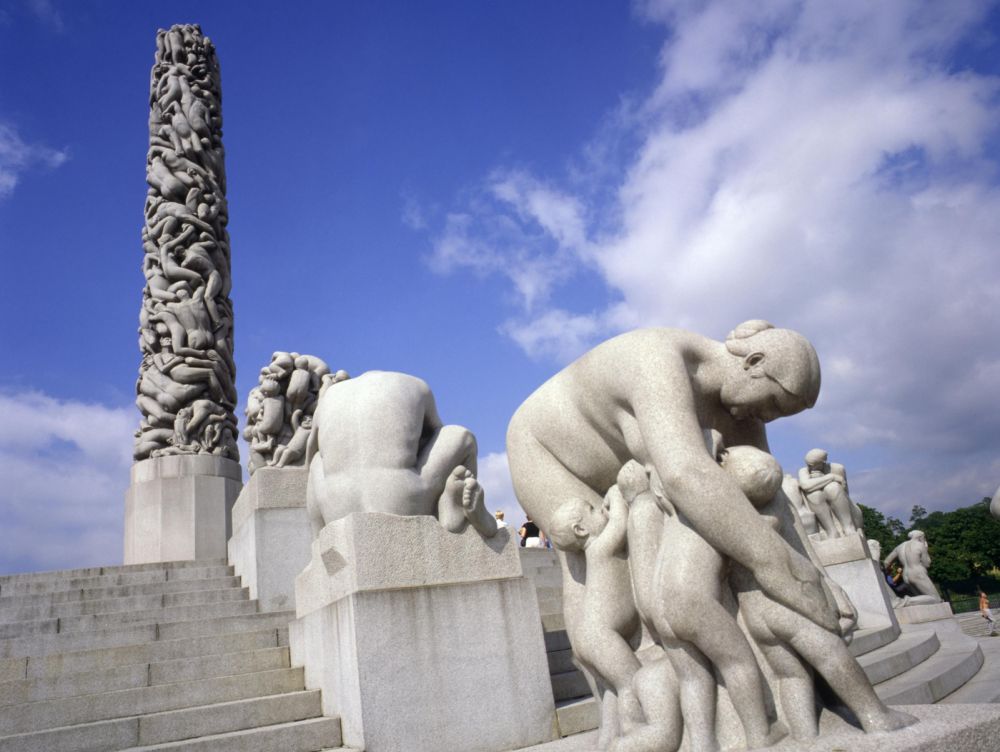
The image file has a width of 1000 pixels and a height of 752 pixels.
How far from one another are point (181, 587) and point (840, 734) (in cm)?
831

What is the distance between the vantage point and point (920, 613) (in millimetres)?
12688

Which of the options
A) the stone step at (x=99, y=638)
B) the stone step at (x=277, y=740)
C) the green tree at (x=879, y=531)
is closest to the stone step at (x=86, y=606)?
the stone step at (x=99, y=638)

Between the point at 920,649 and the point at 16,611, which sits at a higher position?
the point at 16,611

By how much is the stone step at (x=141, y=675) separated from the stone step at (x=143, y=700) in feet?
0.84

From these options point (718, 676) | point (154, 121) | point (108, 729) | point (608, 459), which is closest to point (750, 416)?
point (608, 459)

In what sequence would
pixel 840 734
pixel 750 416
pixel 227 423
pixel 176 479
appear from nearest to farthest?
pixel 840 734
pixel 750 416
pixel 176 479
pixel 227 423

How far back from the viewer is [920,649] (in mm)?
7090

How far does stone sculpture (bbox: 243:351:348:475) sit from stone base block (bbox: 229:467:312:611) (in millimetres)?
636

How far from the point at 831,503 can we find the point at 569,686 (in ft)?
22.3

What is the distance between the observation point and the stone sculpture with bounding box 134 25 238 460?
1516 centimetres

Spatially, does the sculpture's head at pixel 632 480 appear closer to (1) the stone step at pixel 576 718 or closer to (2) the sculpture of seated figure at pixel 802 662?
(2) the sculpture of seated figure at pixel 802 662

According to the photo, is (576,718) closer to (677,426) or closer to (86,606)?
(677,426)

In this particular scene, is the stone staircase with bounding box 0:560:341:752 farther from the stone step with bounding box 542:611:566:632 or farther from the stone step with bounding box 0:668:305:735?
the stone step with bounding box 542:611:566:632

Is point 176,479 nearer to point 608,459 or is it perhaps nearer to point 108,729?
point 108,729
